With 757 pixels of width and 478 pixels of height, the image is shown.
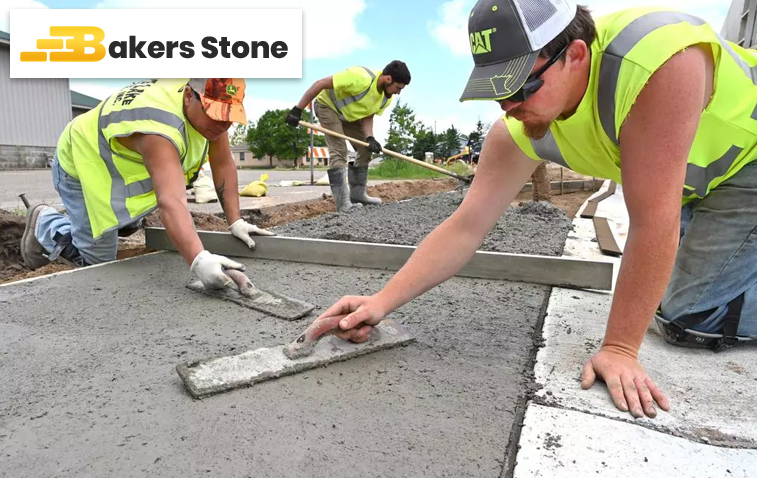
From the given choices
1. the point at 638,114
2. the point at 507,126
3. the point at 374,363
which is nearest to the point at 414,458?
the point at 374,363

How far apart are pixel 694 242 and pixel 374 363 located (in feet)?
4.10

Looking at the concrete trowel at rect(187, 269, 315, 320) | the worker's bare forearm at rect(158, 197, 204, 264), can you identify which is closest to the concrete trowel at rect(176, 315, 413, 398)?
the concrete trowel at rect(187, 269, 315, 320)

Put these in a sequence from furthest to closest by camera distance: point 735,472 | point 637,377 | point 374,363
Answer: point 374,363, point 637,377, point 735,472

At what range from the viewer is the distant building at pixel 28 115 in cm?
1547

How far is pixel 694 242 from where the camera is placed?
5.97ft

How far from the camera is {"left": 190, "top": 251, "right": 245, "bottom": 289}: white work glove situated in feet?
7.60

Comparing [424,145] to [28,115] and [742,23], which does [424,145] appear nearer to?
[28,115]

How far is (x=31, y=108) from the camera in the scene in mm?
16391

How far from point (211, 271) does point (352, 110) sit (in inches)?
144

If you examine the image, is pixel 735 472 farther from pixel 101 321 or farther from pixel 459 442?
pixel 101 321

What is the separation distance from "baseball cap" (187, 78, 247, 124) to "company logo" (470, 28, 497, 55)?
1.66 m

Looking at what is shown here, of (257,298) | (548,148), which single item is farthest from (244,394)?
(548,148)

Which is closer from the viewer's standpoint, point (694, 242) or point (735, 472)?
point (735, 472)

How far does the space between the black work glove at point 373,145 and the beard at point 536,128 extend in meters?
4.27
